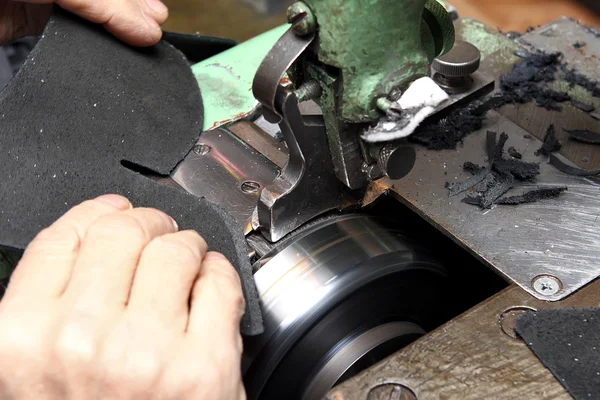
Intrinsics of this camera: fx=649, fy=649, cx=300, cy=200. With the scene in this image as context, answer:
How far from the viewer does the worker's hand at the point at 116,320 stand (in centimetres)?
69

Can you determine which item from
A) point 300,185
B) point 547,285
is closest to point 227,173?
point 300,185

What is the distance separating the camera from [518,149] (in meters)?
1.09

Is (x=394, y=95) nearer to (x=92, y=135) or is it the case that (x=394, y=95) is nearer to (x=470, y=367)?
(x=470, y=367)

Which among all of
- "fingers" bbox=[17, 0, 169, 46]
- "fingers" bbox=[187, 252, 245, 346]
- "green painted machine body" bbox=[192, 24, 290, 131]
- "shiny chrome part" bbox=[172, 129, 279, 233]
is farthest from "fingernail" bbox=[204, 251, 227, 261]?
"fingers" bbox=[17, 0, 169, 46]

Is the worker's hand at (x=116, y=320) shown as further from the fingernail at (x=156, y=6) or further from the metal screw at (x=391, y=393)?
the fingernail at (x=156, y=6)

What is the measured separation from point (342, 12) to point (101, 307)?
0.44 metres

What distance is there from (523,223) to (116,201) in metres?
0.58

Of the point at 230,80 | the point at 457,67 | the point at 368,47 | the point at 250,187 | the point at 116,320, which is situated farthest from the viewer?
the point at 230,80

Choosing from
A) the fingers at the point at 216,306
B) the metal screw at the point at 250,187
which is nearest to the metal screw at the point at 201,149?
the metal screw at the point at 250,187

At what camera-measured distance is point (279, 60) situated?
0.83 m

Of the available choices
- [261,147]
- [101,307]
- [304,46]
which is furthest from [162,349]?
[261,147]

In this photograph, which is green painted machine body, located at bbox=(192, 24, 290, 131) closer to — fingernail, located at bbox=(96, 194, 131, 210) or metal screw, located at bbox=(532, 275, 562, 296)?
fingernail, located at bbox=(96, 194, 131, 210)

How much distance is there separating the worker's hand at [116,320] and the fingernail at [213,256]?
36mm

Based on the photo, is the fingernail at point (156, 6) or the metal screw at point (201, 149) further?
the fingernail at point (156, 6)
